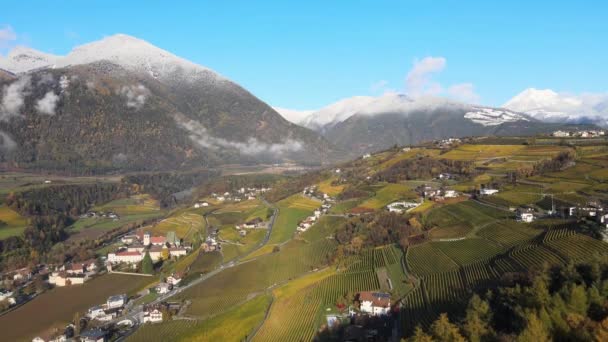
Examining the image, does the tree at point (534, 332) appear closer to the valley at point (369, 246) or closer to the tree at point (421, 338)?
the tree at point (421, 338)

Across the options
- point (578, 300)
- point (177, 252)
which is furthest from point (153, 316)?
point (578, 300)

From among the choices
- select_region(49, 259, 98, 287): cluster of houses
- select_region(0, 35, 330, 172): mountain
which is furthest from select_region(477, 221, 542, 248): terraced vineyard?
select_region(0, 35, 330, 172): mountain

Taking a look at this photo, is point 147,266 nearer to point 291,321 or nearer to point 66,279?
point 66,279

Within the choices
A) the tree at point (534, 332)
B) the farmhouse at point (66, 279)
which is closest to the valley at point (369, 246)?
the farmhouse at point (66, 279)

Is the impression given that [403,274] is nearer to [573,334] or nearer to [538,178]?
[573,334]

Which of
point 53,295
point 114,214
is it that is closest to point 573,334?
point 53,295

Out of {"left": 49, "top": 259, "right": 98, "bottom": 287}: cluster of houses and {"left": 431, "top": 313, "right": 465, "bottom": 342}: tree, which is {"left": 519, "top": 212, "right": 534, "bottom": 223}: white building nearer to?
{"left": 431, "top": 313, "right": 465, "bottom": 342}: tree
